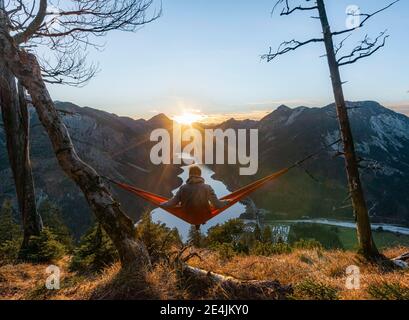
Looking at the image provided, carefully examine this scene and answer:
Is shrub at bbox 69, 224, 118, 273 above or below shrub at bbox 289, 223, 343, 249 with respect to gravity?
above

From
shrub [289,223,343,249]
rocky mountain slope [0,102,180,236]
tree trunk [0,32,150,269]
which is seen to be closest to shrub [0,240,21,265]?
tree trunk [0,32,150,269]

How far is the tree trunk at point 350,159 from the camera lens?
8289 millimetres

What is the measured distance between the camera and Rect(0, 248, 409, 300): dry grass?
14.1ft

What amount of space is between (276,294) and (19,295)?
3851 mm

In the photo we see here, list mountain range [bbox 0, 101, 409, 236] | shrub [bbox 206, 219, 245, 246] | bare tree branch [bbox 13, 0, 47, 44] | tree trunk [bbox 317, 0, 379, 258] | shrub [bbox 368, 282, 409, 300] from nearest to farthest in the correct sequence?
shrub [bbox 368, 282, 409, 300] < bare tree branch [bbox 13, 0, 47, 44] < tree trunk [bbox 317, 0, 379, 258] < shrub [bbox 206, 219, 245, 246] < mountain range [bbox 0, 101, 409, 236]

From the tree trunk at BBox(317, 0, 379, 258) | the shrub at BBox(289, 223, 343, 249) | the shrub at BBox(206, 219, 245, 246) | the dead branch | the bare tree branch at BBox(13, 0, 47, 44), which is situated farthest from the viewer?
the shrub at BBox(289, 223, 343, 249)

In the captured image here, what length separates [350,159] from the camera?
832 cm

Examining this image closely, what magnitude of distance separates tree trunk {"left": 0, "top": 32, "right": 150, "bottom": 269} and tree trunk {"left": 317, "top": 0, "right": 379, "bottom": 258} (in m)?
5.20

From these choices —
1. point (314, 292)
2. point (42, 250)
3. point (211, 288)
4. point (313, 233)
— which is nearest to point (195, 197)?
point (211, 288)

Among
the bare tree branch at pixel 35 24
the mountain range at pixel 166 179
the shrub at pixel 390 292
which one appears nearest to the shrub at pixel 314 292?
the shrub at pixel 390 292

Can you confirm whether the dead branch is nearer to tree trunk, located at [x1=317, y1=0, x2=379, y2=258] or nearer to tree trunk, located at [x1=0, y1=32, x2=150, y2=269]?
tree trunk, located at [x1=0, y1=32, x2=150, y2=269]

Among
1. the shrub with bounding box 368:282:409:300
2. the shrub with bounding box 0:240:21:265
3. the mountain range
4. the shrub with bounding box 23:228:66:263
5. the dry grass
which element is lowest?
the mountain range

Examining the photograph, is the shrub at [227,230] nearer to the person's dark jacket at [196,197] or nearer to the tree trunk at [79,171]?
the person's dark jacket at [196,197]

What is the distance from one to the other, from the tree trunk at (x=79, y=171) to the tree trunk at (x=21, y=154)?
159 inches
